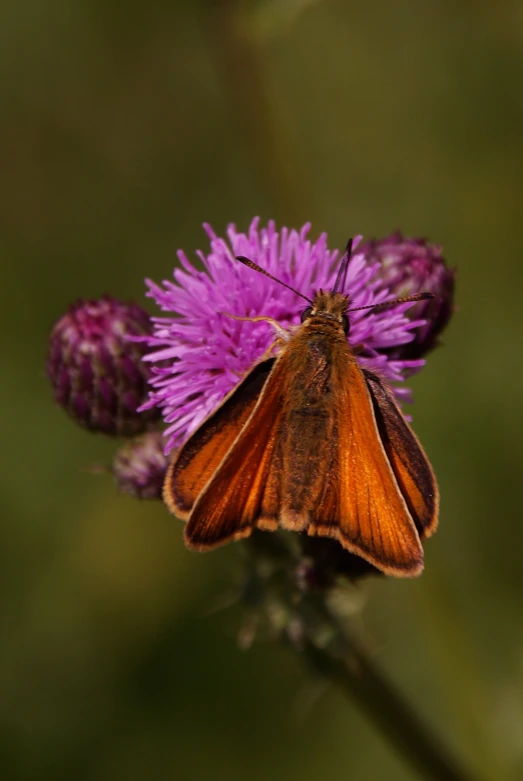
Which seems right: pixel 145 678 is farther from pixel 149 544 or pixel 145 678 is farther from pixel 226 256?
pixel 226 256

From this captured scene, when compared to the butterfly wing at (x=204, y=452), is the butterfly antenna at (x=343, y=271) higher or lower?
higher

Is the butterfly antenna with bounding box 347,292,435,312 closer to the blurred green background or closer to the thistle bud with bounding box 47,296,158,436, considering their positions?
the thistle bud with bounding box 47,296,158,436

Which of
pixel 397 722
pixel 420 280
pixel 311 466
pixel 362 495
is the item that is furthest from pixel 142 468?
pixel 397 722

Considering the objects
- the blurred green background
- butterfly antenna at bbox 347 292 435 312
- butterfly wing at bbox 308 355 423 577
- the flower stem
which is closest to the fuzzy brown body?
butterfly wing at bbox 308 355 423 577

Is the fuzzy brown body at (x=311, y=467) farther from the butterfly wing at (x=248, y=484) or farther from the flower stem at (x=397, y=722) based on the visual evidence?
the flower stem at (x=397, y=722)

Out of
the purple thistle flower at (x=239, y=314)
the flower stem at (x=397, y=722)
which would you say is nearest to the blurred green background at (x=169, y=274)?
the flower stem at (x=397, y=722)

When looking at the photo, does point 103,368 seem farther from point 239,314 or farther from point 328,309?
point 328,309
